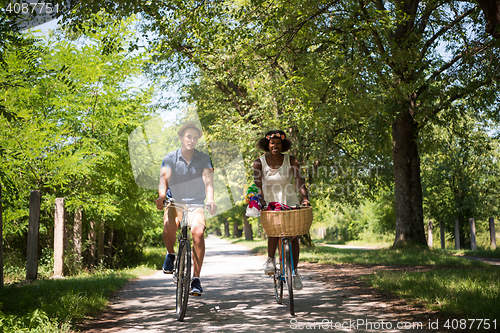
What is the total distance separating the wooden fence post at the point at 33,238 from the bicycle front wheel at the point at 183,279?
15.3ft

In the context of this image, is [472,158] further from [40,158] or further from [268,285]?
[40,158]

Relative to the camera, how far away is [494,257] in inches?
588

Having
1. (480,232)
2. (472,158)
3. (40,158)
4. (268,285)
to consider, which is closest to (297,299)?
(268,285)

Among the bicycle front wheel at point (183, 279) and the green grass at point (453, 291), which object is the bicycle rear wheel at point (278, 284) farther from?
the green grass at point (453, 291)

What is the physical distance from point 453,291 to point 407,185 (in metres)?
10.4

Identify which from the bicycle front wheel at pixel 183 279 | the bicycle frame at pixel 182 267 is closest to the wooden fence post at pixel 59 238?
the bicycle frame at pixel 182 267

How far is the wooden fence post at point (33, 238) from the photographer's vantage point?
881cm

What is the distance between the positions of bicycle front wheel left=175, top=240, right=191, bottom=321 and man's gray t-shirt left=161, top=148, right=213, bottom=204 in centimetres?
64

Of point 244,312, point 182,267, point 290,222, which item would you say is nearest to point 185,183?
point 182,267

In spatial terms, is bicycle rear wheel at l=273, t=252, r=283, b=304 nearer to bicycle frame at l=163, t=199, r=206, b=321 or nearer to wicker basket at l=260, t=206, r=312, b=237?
wicker basket at l=260, t=206, r=312, b=237

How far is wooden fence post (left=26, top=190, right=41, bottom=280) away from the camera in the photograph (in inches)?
347

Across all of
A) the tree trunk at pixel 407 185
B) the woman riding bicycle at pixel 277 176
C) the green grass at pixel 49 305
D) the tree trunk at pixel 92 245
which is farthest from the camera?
the tree trunk at pixel 407 185

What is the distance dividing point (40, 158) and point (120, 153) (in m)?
2.36

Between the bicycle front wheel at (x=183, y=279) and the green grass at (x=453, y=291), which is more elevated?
the bicycle front wheel at (x=183, y=279)
